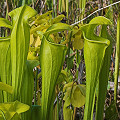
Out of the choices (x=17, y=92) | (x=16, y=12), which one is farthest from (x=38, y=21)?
(x=17, y=92)

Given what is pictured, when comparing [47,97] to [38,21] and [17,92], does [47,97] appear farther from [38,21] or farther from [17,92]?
[38,21]

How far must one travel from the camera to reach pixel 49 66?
50cm

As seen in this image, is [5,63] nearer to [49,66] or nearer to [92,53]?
[49,66]

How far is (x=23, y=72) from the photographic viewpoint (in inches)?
20.0

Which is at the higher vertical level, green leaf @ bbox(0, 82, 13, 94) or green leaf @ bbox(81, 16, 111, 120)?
green leaf @ bbox(81, 16, 111, 120)

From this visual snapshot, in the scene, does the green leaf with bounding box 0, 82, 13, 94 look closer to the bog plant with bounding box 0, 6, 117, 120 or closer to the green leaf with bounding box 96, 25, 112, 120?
the bog plant with bounding box 0, 6, 117, 120

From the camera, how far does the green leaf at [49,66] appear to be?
1.59ft

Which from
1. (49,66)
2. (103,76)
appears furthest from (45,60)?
(103,76)

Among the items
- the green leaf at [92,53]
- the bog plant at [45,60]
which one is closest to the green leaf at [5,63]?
the bog plant at [45,60]

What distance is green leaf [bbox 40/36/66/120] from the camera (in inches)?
19.1

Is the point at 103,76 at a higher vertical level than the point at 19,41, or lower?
lower

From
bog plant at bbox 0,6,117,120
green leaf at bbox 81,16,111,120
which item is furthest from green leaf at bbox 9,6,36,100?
green leaf at bbox 81,16,111,120

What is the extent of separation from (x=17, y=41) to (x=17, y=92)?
13 centimetres

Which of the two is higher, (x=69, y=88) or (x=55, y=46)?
(x=55, y=46)
